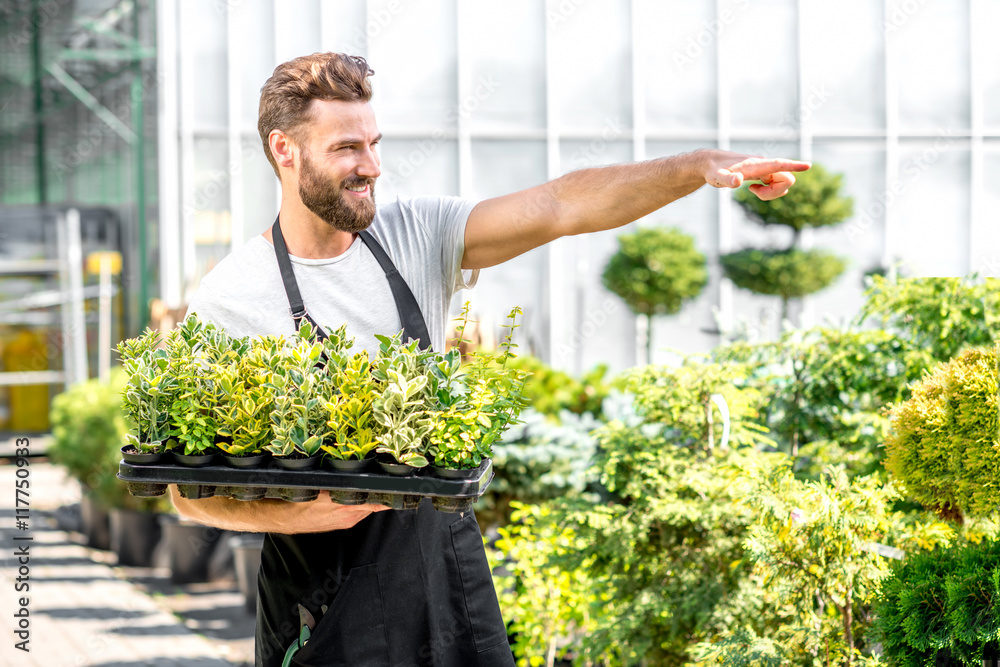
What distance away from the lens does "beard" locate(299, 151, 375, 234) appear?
5.09 ft

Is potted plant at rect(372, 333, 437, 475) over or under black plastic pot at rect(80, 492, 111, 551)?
over

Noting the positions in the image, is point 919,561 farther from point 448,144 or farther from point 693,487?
point 448,144

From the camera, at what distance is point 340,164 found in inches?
60.7

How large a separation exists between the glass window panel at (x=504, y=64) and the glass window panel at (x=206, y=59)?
2011mm

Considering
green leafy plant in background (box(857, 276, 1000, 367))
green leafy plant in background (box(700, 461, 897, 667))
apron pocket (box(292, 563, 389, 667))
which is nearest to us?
apron pocket (box(292, 563, 389, 667))

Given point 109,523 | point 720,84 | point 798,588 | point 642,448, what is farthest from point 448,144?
point 798,588

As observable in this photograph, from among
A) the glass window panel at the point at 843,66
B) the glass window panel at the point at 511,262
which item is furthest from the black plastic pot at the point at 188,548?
the glass window panel at the point at 843,66

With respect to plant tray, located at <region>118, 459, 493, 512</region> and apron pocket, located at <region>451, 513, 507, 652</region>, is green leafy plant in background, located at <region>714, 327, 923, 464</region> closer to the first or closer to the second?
apron pocket, located at <region>451, 513, 507, 652</region>

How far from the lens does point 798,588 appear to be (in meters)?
1.83

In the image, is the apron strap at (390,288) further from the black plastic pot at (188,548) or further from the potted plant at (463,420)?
the black plastic pot at (188,548)

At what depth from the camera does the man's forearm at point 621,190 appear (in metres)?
1.47

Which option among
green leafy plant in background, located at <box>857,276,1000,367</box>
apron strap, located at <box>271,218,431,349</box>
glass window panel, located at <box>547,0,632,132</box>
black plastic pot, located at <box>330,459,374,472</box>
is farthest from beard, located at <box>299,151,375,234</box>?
glass window panel, located at <box>547,0,632,132</box>

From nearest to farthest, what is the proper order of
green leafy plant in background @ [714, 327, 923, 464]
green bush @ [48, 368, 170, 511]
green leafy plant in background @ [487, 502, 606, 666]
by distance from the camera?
1. green leafy plant in background @ [714, 327, 923, 464]
2. green leafy plant in background @ [487, 502, 606, 666]
3. green bush @ [48, 368, 170, 511]

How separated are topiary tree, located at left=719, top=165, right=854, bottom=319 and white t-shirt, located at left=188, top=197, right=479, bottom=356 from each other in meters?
5.68
